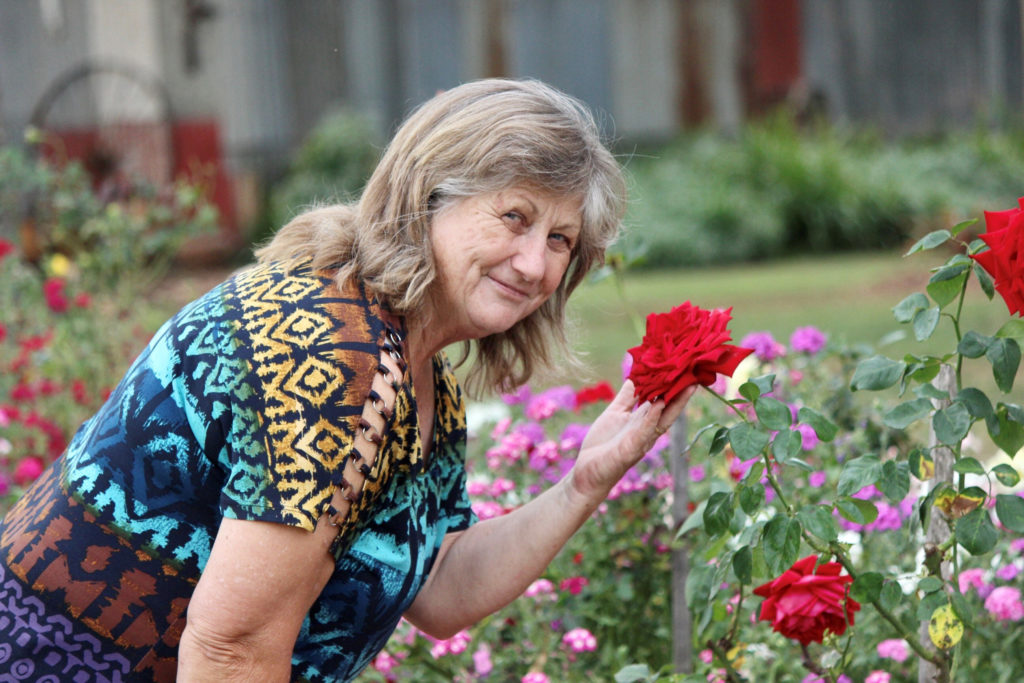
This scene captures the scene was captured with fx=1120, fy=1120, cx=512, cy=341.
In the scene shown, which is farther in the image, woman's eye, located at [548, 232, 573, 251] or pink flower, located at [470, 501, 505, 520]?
pink flower, located at [470, 501, 505, 520]

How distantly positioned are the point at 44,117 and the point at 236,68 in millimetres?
2169

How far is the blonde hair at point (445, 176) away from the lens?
159cm

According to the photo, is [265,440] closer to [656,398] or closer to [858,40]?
[656,398]

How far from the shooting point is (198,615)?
4.67ft

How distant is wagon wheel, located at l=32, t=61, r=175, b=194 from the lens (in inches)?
428

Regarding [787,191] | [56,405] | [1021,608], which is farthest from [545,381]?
[787,191]

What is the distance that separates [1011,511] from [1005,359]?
22 centimetres

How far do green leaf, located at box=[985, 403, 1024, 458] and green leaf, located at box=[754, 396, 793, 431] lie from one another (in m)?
0.28

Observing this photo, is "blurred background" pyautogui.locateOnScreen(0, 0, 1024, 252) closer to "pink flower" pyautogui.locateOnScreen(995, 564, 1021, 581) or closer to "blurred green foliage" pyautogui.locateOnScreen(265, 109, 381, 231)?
"blurred green foliage" pyautogui.locateOnScreen(265, 109, 381, 231)

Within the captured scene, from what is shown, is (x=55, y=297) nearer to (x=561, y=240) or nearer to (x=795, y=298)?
(x=561, y=240)

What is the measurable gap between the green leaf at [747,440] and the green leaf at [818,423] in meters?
0.06

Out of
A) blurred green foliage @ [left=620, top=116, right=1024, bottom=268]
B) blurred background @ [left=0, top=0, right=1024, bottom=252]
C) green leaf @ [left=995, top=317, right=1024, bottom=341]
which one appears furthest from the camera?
blurred background @ [left=0, top=0, right=1024, bottom=252]

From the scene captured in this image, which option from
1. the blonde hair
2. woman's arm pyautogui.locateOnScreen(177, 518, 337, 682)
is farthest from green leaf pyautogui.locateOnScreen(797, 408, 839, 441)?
woman's arm pyautogui.locateOnScreen(177, 518, 337, 682)

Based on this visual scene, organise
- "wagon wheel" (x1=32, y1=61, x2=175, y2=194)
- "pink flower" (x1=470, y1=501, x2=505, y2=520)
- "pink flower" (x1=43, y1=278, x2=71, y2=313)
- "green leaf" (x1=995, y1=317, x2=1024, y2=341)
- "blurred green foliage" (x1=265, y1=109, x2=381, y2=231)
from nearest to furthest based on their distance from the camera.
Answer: "green leaf" (x1=995, y1=317, x2=1024, y2=341) → "pink flower" (x1=470, y1=501, x2=505, y2=520) → "pink flower" (x1=43, y1=278, x2=71, y2=313) → "wagon wheel" (x1=32, y1=61, x2=175, y2=194) → "blurred green foliage" (x1=265, y1=109, x2=381, y2=231)
